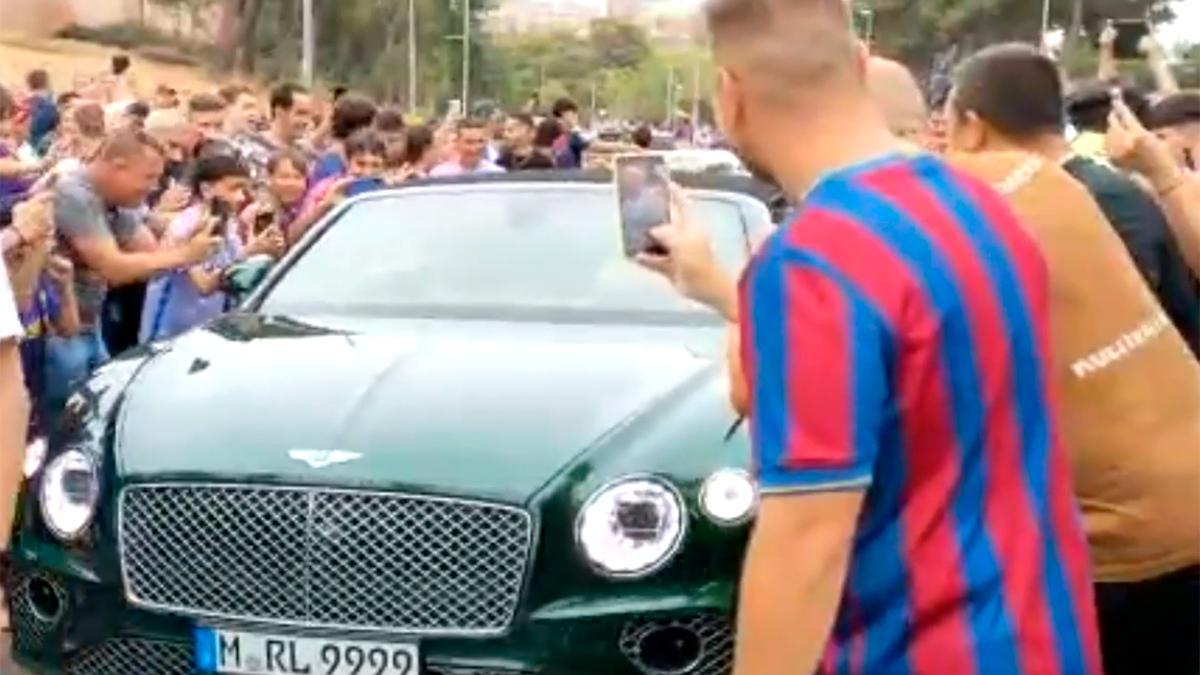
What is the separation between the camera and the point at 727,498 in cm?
505

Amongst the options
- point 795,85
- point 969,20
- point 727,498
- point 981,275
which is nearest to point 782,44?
point 795,85

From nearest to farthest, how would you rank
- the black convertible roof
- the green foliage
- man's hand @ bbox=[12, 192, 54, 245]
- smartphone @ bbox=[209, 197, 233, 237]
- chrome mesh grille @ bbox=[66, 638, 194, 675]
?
chrome mesh grille @ bbox=[66, 638, 194, 675], man's hand @ bbox=[12, 192, 54, 245], the black convertible roof, smartphone @ bbox=[209, 197, 233, 237], the green foliage

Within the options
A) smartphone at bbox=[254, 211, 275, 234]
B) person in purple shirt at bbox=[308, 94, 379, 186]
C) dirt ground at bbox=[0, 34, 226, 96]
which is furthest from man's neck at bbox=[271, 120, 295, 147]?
dirt ground at bbox=[0, 34, 226, 96]

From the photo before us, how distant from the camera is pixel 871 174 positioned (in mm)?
2635

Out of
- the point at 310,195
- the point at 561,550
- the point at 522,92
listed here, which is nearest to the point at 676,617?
the point at 561,550

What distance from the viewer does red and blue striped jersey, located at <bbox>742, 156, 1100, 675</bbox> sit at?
8.25ft

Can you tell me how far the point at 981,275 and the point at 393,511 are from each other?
2.66m

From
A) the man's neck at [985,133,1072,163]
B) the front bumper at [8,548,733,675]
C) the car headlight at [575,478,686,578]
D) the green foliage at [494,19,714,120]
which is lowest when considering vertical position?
the green foliage at [494,19,714,120]

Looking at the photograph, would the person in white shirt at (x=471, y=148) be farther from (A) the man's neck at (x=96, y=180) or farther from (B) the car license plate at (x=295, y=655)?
(B) the car license plate at (x=295, y=655)

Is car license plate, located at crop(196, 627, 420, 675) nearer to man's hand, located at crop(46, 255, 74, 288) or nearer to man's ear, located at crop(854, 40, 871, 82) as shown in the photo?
man's ear, located at crop(854, 40, 871, 82)

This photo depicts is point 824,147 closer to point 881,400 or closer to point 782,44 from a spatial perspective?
point 782,44

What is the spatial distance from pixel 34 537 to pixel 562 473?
1.43 metres

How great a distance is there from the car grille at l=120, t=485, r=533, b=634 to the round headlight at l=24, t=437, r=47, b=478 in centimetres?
55

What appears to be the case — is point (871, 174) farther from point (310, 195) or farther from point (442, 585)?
point (310, 195)
